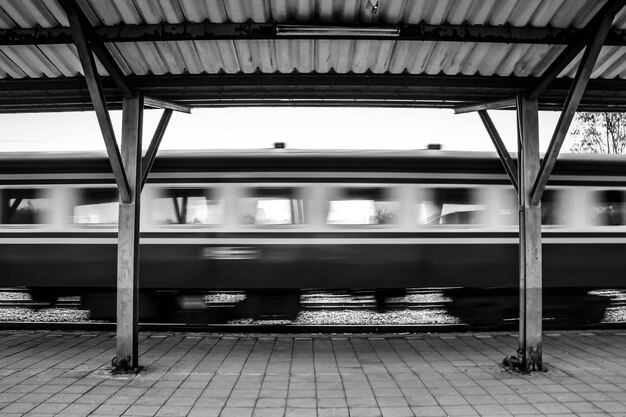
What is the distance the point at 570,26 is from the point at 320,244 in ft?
13.1

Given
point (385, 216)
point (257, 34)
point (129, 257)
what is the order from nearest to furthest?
point (257, 34), point (129, 257), point (385, 216)

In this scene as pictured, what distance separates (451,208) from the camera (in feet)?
22.2

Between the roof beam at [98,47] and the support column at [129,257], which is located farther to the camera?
the support column at [129,257]

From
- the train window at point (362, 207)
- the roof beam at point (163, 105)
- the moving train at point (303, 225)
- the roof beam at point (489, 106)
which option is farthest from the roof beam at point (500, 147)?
the roof beam at point (163, 105)

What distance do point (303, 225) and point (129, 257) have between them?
2.55 m

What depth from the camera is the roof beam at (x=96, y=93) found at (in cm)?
386

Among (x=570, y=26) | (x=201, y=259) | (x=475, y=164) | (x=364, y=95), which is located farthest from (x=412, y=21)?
(x=201, y=259)

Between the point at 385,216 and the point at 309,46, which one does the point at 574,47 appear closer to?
the point at 309,46

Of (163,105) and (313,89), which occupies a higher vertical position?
(313,89)

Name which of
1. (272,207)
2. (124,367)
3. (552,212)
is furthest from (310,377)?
(552,212)

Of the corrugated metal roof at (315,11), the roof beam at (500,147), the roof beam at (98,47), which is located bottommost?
the roof beam at (500,147)

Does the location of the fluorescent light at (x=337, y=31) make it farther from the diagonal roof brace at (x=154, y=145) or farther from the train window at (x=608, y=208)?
the train window at (x=608, y=208)

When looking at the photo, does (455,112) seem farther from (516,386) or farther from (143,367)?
(143,367)

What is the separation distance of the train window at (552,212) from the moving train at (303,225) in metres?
0.02
